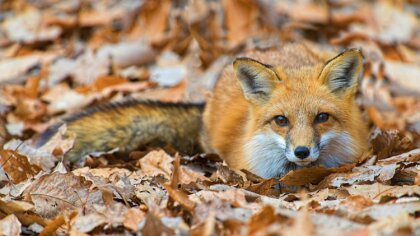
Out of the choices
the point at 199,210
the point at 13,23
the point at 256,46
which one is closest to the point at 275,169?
the point at 199,210

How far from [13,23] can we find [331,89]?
24.6 feet

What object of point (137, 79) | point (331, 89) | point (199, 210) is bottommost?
point (137, 79)

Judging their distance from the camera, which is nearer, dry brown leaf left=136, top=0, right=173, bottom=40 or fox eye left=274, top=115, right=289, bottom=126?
fox eye left=274, top=115, right=289, bottom=126

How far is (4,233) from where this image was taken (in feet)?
13.8

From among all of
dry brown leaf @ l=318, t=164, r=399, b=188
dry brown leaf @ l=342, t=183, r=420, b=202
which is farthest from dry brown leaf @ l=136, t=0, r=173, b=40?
dry brown leaf @ l=342, t=183, r=420, b=202

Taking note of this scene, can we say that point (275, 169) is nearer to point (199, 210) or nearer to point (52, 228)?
point (199, 210)

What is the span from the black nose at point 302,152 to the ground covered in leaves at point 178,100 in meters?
0.16

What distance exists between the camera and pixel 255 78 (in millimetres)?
5824

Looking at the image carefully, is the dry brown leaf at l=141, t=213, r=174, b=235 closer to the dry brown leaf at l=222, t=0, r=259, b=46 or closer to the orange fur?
the orange fur

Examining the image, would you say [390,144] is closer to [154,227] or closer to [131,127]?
[131,127]

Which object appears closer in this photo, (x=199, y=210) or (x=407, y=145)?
(x=199, y=210)

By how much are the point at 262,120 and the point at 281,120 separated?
0.27 meters

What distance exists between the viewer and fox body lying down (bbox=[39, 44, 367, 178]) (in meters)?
5.52

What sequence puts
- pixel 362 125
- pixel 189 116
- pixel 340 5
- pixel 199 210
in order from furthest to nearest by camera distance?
1. pixel 340 5
2. pixel 189 116
3. pixel 362 125
4. pixel 199 210
